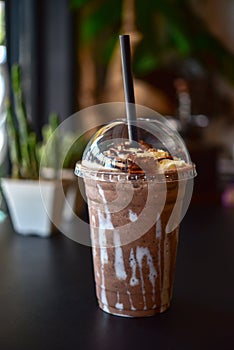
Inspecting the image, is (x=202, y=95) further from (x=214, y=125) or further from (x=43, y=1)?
(x=43, y=1)

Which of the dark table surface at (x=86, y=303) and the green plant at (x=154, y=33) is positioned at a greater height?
the green plant at (x=154, y=33)

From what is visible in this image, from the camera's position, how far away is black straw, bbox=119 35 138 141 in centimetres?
89

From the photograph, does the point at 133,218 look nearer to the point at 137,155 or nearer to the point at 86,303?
the point at 137,155

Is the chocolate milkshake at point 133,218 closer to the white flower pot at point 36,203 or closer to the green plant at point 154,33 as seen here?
the white flower pot at point 36,203

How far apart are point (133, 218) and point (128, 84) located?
0.21m

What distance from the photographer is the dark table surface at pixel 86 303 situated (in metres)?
0.83

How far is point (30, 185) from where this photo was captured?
1.38 meters

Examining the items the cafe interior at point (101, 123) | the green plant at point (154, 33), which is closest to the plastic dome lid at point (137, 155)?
the cafe interior at point (101, 123)

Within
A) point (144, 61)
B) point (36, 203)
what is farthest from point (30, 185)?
point (144, 61)

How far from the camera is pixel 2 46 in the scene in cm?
232

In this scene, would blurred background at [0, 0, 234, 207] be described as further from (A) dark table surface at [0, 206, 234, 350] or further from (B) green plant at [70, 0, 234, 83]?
(A) dark table surface at [0, 206, 234, 350]

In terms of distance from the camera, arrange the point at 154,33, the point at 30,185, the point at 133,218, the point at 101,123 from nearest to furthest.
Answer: the point at 133,218, the point at 30,185, the point at 101,123, the point at 154,33

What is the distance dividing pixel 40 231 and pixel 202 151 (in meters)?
1.35

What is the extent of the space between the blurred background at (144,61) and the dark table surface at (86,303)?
3.04 ft
